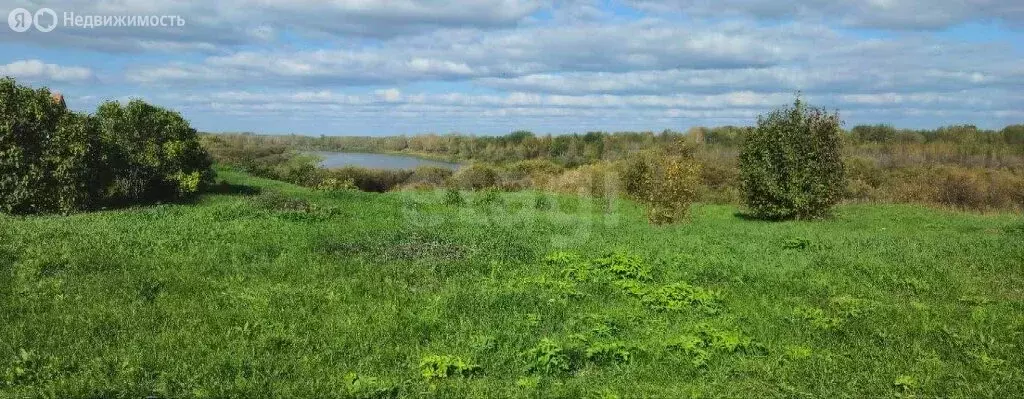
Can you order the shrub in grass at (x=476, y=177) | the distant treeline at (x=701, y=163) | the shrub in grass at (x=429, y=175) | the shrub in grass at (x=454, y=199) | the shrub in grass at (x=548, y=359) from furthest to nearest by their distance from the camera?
the shrub in grass at (x=429, y=175), the shrub in grass at (x=476, y=177), the distant treeline at (x=701, y=163), the shrub in grass at (x=454, y=199), the shrub in grass at (x=548, y=359)

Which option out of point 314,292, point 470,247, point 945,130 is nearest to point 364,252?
point 470,247

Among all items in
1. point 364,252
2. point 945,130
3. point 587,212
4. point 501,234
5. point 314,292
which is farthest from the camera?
point 945,130

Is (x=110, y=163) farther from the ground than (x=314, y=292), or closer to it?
farther from the ground

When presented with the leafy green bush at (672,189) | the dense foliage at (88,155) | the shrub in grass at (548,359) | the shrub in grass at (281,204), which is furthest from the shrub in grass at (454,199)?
the shrub in grass at (548,359)

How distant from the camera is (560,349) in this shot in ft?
20.6

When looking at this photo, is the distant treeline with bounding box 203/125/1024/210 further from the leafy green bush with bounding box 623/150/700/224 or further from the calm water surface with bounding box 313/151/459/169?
the calm water surface with bounding box 313/151/459/169

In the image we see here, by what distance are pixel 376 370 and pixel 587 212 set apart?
16.3 meters

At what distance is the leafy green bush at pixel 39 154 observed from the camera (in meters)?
15.9

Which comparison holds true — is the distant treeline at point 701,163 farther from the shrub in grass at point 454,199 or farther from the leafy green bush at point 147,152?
the leafy green bush at point 147,152

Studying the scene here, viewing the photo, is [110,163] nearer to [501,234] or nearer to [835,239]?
[501,234]

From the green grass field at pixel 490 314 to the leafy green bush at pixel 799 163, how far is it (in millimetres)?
6258

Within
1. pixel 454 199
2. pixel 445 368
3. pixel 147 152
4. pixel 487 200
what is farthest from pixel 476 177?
pixel 445 368

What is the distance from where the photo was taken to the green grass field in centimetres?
588

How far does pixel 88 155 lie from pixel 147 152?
6.82 feet
